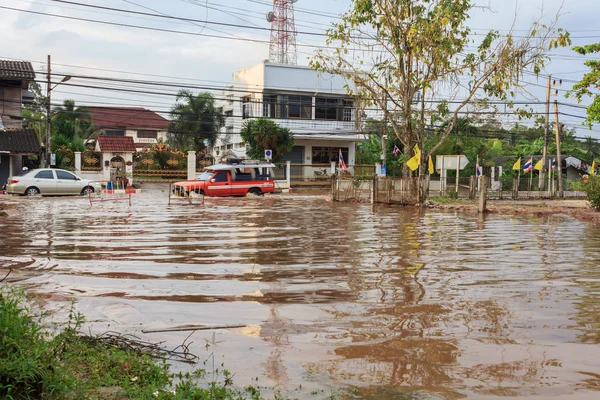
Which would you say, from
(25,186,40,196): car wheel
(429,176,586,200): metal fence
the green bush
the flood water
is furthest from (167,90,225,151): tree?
the flood water

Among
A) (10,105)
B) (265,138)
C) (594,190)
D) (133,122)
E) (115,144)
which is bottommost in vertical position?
(594,190)

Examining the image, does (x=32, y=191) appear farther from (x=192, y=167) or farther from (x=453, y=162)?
(x=453, y=162)

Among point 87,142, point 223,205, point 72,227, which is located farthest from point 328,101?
point 72,227

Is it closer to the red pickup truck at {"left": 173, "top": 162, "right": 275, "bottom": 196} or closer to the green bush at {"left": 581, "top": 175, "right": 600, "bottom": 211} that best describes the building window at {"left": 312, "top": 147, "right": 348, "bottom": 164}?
the red pickup truck at {"left": 173, "top": 162, "right": 275, "bottom": 196}

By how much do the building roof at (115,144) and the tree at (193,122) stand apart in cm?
503

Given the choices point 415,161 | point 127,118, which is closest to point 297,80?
point 415,161

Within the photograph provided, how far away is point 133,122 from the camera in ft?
247

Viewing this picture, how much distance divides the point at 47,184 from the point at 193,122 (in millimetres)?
23750

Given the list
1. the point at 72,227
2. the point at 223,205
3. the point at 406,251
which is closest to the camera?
the point at 406,251

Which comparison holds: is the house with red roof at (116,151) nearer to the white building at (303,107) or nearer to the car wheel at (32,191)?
the white building at (303,107)

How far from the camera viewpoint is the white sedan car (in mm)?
28156

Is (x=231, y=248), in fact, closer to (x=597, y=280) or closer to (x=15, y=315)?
(x=597, y=280)

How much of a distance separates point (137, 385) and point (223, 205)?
21.3m

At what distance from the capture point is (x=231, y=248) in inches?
484
